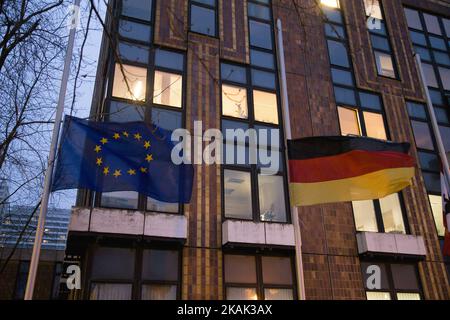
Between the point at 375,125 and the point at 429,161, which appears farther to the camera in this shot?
the point at 429,161

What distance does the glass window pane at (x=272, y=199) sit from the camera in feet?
43.9

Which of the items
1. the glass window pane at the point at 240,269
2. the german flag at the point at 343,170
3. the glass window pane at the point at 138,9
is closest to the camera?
the german flag at the point at 343,170

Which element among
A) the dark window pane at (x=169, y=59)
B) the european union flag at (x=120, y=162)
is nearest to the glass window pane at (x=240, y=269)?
the european union flag at (x=120, y=162)

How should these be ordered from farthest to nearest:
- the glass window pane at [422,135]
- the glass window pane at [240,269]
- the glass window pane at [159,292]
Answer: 1. the glass window pane at [422,135]
2. the glass window pane at [240,269]
3. the glass window pane at [159,292]

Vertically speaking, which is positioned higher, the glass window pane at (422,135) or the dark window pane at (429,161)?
the glass window pane at (422,135)

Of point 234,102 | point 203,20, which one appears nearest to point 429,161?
point 234,102

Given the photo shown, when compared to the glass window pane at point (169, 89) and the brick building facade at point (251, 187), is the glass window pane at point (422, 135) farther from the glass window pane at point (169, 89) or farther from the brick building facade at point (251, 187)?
the glass window pane at point (169, 89)

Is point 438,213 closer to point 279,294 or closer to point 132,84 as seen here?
point 279,294

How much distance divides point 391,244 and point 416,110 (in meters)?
6.84

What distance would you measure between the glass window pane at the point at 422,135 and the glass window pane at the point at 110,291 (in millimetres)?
12310

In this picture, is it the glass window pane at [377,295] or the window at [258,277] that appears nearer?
the window at [258,277]

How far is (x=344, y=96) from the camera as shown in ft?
53.8

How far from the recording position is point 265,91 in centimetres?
1527
